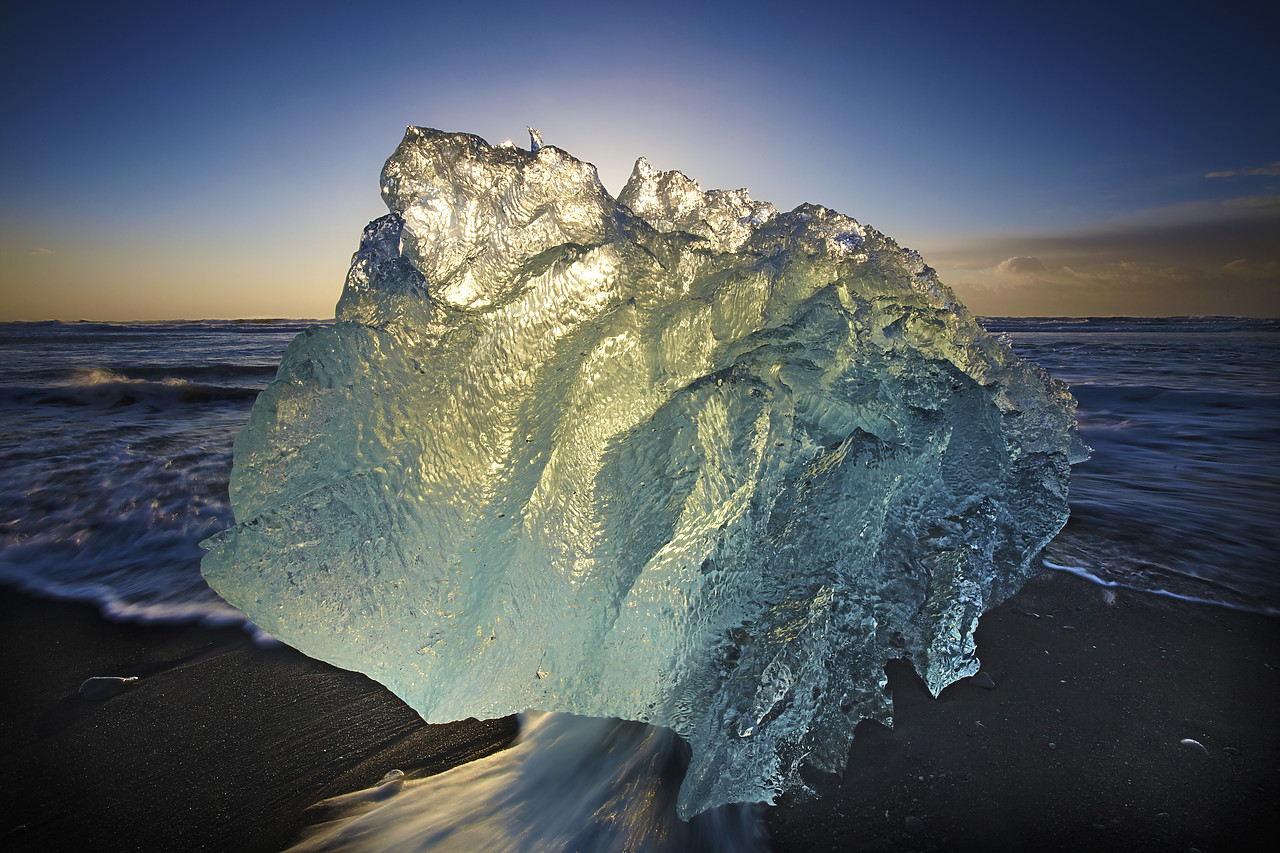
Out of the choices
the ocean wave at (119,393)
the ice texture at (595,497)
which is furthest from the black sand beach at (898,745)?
the ocean wave at (119,393)

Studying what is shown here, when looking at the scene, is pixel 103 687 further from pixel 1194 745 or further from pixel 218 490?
pixel 1194 745

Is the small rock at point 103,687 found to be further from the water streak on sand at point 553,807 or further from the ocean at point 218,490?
the water streak on sand at point 553,807

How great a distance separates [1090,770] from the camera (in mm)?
1560

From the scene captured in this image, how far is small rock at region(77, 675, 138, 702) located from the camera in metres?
2.12

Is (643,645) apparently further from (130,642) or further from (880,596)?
(130,642)

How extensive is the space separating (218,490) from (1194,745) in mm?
5341

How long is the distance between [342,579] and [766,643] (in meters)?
1.11

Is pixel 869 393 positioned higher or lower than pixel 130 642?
higher

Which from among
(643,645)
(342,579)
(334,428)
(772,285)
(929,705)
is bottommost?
(929,705)

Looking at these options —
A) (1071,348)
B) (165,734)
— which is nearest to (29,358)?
(165,734)

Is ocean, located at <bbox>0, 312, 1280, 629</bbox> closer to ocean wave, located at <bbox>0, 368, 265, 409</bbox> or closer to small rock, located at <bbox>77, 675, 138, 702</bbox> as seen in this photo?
ocean wave, located at <bbox>0, 368, 265, 409</bbox>

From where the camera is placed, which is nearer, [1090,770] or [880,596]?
[1090,770]

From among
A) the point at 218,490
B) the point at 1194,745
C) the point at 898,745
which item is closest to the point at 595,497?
the point at 898,745

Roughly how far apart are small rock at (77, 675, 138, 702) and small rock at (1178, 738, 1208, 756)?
339 cm
